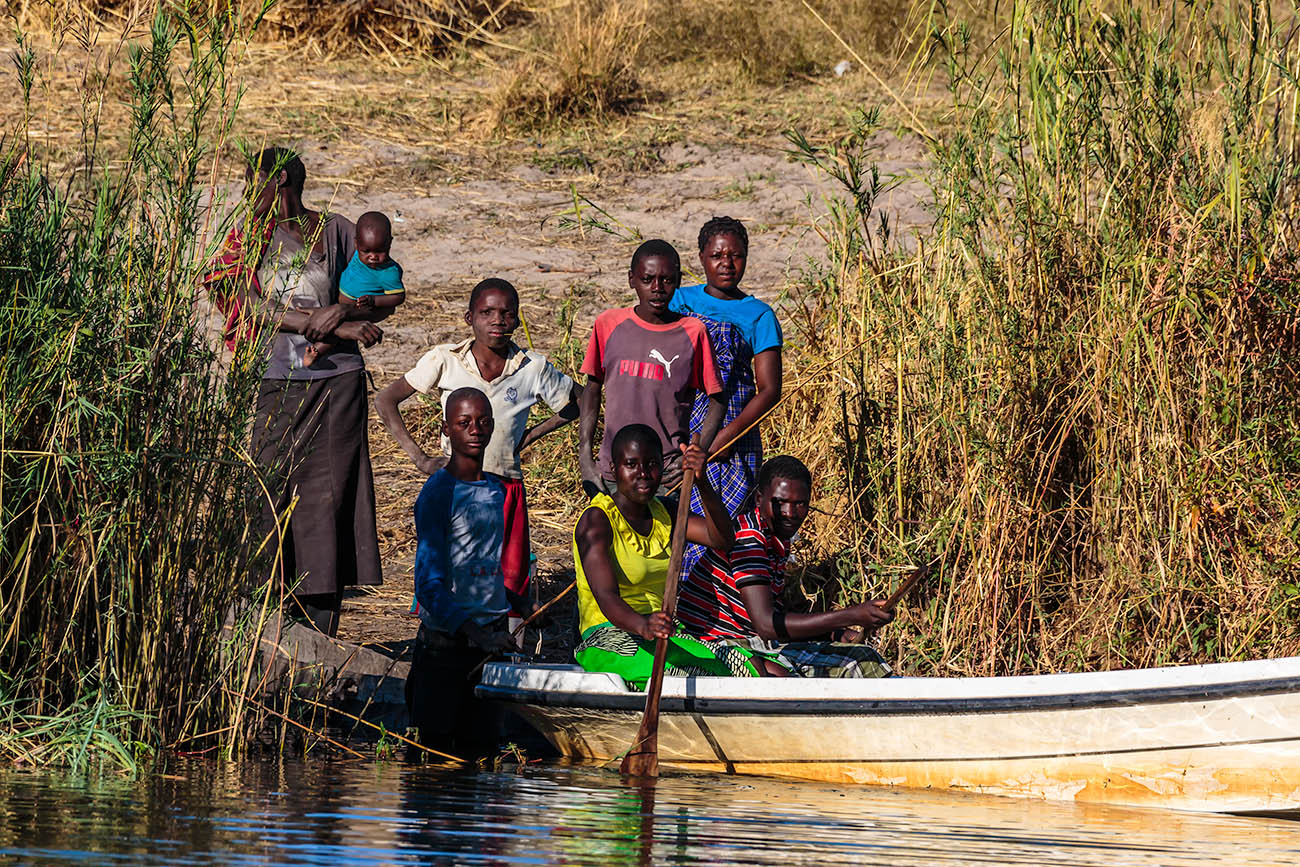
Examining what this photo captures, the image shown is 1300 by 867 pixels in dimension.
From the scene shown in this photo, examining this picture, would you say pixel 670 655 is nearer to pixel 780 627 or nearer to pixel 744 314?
pixel 780 627

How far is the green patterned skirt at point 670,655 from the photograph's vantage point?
577cm

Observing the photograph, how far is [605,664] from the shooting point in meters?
5.82

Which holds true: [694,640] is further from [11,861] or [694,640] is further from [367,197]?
[367,197]

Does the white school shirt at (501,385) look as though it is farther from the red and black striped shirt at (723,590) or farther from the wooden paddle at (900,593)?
the wooden paddle at (900,593)

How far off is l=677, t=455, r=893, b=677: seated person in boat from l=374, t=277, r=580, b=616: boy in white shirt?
746 mm

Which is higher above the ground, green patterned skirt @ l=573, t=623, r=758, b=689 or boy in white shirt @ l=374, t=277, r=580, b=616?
boy in white shirt @ l=374, t=277, r=580, b=616

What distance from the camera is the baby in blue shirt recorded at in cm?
658

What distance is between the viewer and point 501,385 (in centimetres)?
631

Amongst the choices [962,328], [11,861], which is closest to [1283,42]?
[962,328]

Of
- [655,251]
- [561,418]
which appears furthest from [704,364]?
[561,418]

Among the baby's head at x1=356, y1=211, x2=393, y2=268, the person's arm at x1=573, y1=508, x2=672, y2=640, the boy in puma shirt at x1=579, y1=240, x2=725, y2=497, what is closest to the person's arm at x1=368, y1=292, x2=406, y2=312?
the baby's head at x1=356, y1=211, x2=393, y2=268

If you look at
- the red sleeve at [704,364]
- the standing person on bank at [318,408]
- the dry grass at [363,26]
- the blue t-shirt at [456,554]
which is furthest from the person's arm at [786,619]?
A: the dry grass at [363,26]

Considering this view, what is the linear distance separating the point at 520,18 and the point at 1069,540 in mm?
8699

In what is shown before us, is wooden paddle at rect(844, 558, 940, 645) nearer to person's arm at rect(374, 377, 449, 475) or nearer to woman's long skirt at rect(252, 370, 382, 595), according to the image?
person's arm at rect(374, 377, 449, 475)
